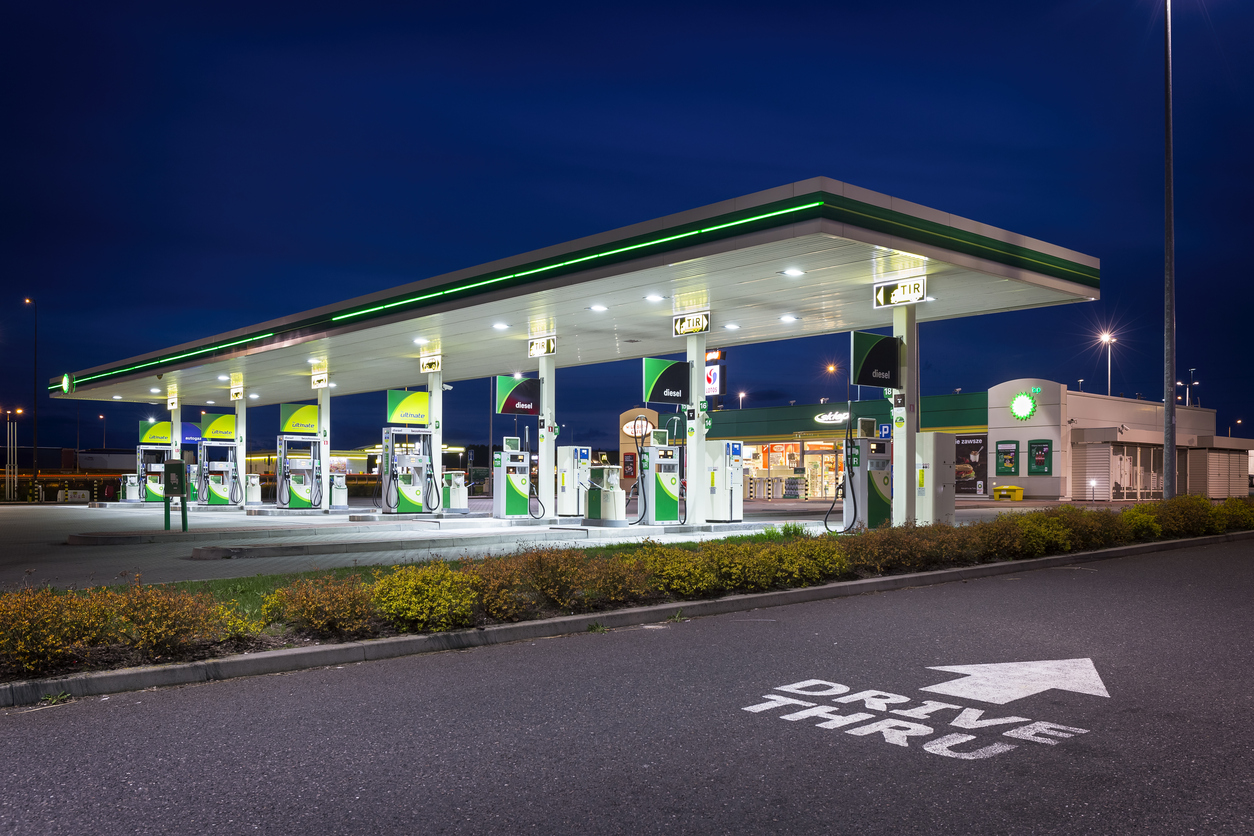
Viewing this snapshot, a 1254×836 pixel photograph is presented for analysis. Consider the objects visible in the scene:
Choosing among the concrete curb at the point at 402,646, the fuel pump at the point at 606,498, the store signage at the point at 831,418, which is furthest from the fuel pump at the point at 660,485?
the store signage at the point at 831,418

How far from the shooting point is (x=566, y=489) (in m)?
23.8

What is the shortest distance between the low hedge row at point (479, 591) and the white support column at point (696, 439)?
5026 mm

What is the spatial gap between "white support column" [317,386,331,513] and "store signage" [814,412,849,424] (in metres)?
25.7

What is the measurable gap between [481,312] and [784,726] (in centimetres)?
1475

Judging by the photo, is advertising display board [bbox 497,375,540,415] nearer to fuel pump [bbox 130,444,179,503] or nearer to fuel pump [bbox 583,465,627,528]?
fuel pump [bbox 583,465,627,528]

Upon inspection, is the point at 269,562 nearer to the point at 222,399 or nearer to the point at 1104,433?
the point at 222,399

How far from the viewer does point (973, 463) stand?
44562 millimetres

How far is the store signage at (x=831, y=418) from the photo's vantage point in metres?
46.1

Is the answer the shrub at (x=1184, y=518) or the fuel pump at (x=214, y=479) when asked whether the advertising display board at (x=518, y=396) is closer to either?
the shrub at (x=1184, y=518)

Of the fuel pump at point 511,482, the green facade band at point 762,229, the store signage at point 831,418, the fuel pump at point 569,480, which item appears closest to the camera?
the green facade band at point 762,229

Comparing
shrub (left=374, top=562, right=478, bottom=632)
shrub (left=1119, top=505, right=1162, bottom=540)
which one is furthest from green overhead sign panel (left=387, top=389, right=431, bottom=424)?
shrub (left=374, top=562, right=478, bottom=632)

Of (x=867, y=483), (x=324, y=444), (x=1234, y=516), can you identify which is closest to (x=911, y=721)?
(x=867, y=483)

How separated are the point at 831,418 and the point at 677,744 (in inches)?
1686

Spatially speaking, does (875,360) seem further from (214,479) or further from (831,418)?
(831,418)
